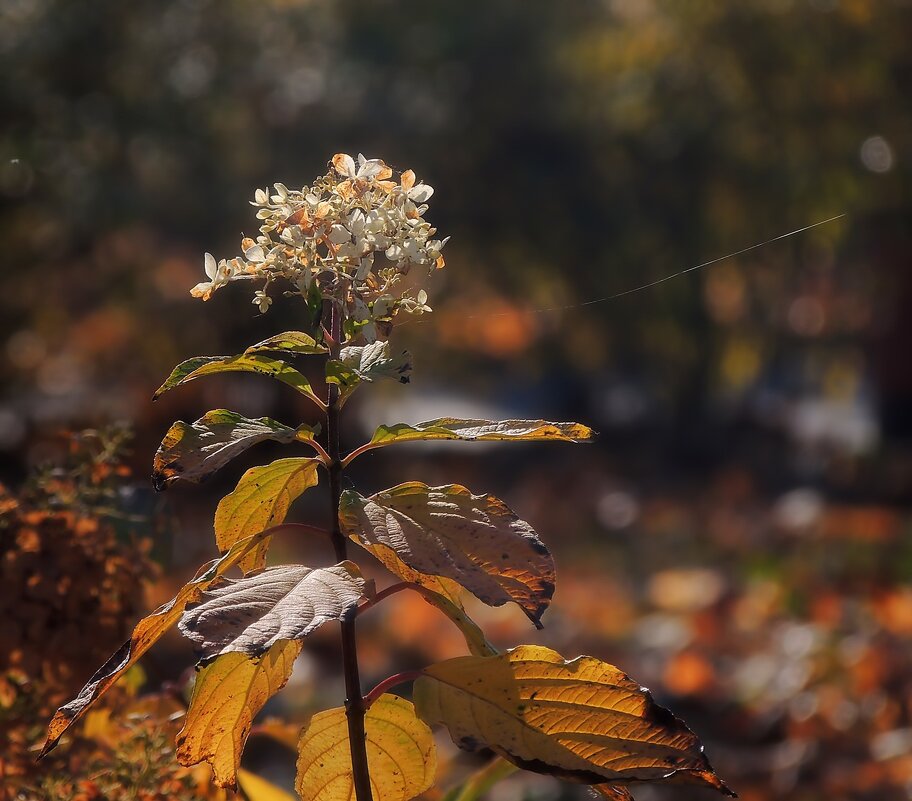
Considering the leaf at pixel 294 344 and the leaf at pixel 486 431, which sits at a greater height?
the leaf at pixel 294 344

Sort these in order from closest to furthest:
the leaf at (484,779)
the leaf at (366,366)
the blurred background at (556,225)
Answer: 1. the leaf at (366,366)
2. the leaf at (484,779)
3. the blurred background at (556,225)

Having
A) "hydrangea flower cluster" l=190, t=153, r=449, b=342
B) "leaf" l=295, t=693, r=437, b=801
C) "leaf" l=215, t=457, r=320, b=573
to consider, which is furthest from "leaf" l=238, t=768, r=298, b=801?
"hydrangea flower cluster" l=190, t=153, r=449, b=342

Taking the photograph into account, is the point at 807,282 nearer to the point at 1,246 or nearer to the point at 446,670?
the point at 1,246

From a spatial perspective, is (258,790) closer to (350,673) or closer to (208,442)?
(350,673)

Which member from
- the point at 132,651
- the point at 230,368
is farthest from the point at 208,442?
the point at 132,651

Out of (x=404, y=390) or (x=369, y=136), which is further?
(x=404, y=390)

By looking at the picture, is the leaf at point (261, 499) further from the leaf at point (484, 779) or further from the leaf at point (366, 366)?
the leaf at point (484, 779)

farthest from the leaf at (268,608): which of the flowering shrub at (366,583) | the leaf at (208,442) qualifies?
the leaf at (208,442)

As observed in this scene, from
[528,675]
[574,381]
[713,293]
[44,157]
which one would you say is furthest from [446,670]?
[574,381]
